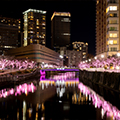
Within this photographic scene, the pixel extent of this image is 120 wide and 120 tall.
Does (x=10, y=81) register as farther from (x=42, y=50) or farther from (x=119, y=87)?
(x=42, y=50)

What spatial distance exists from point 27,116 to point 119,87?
58.1 feet

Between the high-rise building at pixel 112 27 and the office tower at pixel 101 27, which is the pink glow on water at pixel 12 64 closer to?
the office tower at pixel 101 27

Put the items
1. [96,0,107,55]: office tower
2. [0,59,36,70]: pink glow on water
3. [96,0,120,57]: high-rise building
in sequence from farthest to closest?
[96,0,107,55]: office tower
[96,0,120,57]: high-rise building
[0,59,36,70]: pink glow on water

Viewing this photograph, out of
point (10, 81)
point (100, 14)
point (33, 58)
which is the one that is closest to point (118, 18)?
point (100, 14)

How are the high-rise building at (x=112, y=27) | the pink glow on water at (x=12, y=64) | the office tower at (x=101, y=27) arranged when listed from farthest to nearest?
the office tower at (x=101, y=27)
the high-rise building at (x=112, y=27)
the pink glow on water at (x=12, y=64)

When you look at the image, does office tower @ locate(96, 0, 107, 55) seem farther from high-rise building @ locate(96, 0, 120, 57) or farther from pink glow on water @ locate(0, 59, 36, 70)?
pink glow on water @ locate(0, 59, 36, 70)

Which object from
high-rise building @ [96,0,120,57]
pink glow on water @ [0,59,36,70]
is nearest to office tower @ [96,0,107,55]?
high-rise building @ [96,0,120,57]

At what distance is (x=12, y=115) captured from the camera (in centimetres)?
1434

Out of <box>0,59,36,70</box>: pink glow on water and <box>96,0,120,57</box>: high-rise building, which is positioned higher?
<box>96,0,120,57</box>: high-rise building

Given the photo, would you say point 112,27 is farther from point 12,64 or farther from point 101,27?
point 12,64

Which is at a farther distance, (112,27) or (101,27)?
(101,27)

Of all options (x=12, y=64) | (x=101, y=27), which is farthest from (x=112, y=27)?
(x=12, y=64)

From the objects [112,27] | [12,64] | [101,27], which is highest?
[101,27]

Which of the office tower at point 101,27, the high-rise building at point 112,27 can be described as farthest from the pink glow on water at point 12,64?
the high-rise building at point 112,27
